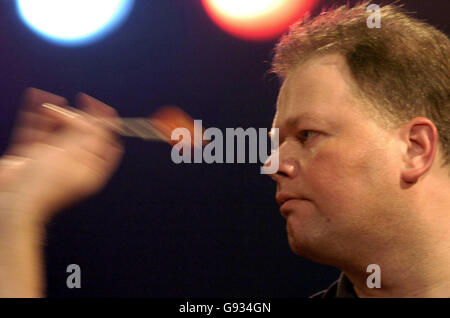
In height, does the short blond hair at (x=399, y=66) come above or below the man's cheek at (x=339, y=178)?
above

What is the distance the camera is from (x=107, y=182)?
180 cm

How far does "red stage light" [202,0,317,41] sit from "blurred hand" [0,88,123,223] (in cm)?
120

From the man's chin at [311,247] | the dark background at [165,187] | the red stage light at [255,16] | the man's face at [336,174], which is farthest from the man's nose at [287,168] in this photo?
the red stage light at [255,16]

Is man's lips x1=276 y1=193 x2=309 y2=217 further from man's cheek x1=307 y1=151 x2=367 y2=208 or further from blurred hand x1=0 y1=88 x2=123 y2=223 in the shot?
blurred hand x1=0 y1=88 x2=123 y2=223

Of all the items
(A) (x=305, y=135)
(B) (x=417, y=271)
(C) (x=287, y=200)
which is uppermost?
(A) (x=305, y=135)

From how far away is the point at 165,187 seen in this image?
5.91 feet

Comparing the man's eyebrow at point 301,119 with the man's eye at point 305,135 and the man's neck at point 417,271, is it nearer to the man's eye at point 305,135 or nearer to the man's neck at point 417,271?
the man's eye at point 305,135

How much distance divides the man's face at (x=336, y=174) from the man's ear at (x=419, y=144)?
0.02 meters

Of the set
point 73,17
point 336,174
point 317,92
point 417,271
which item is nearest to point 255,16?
point 73,17

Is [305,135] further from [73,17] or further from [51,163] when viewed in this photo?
[73,17]

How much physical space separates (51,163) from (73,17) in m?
1.21

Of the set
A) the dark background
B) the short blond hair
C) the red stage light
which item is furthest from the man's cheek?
the red stage light

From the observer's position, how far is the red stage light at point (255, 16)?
181cm
